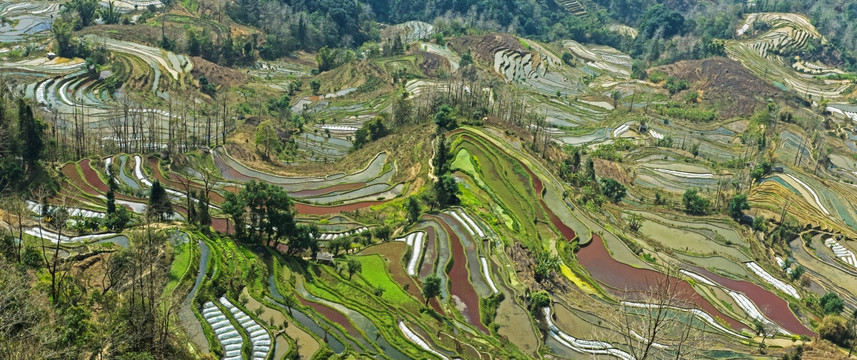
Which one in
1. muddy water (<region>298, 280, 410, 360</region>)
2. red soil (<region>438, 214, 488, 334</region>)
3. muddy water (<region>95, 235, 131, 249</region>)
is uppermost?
muddy water (<region>95, 235, 131, 249</region>)

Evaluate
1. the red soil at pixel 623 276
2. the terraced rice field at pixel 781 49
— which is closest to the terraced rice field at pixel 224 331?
the red soil at pixel 623 276

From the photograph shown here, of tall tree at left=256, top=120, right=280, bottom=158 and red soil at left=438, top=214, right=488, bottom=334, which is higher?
red soil at left=438, top=214, right=488, bottom=334

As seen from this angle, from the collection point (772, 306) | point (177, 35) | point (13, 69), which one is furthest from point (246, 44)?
point (772, 306)

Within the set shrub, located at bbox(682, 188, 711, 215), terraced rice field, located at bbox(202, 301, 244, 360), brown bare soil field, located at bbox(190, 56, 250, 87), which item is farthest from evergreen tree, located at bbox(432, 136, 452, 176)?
brown bare soil field, located at bbox(190, 56, 250, 87)

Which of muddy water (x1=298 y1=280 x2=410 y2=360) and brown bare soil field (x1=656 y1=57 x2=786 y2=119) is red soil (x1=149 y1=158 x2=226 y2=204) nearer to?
muddy water (x1=298 y1=280 x2=410 y2=360)

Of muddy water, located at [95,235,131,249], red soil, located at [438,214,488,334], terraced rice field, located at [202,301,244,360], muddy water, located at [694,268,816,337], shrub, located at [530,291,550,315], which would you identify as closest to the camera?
terraced rice field, located at [202,301,244,360]

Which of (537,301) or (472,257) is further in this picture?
(472,257)

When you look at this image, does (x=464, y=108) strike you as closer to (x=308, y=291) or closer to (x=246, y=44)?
(x=308, y=291)

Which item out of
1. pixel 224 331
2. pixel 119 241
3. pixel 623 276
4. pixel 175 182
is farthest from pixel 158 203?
pixel 623 276

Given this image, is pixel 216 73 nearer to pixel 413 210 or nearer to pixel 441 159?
pixel 441 159
